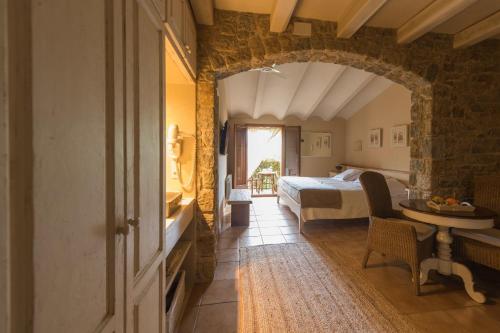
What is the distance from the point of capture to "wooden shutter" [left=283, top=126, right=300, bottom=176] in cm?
674

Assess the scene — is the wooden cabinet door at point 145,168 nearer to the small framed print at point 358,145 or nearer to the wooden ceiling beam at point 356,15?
the wooden ceiling beam at point 356,15

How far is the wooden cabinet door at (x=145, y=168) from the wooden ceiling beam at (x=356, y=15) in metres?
1.77

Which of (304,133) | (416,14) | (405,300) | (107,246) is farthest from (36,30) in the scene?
(304,133)

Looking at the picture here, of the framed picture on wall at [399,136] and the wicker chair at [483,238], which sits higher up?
the framed picture on wall at [399,136]

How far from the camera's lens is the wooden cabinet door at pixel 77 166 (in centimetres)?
44

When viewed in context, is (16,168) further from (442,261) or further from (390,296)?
Answer: (442,261)

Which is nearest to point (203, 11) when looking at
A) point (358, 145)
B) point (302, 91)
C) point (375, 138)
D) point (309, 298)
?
point (309, 298)

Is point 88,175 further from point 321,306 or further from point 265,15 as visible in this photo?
point 265,15

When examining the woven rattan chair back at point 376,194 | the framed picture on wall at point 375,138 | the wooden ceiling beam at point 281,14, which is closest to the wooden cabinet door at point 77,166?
the wooden ceiling beam at point 281,14

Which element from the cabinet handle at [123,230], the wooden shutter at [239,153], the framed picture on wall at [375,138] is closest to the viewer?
the cabinet handle at [123,230]

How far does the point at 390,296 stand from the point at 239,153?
4990mm

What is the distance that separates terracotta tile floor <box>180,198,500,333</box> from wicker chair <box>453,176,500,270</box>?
0.32 m

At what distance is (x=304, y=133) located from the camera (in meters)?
6.84

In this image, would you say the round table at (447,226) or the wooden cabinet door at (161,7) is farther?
the round table at (447,226)
